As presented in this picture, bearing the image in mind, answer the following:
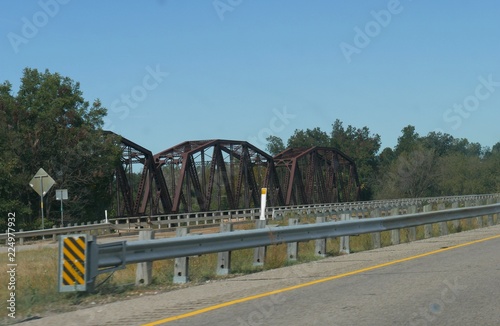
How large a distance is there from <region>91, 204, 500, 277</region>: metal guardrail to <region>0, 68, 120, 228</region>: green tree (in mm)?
29586

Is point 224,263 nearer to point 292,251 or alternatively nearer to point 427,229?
point 292,251

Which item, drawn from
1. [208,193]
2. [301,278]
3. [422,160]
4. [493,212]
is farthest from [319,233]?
[422,160]

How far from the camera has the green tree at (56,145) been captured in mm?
43250

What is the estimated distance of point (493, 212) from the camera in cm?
2564

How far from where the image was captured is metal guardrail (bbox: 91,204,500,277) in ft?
33.9

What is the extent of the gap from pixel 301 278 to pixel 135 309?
11.9ft

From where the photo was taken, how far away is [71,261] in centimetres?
966

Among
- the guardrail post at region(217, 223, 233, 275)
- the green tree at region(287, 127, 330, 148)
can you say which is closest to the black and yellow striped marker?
the guardrail post at region(217, 223, 233, 275)

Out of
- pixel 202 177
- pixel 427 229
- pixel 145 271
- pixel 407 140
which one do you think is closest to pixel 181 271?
pixel 145 271

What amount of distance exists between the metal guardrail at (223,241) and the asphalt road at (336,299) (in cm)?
61

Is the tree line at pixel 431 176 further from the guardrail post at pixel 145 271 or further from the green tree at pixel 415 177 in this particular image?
the guardrail post at pixel 145 271

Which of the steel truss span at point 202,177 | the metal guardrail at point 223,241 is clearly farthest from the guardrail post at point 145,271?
the steel truss span at point 202,177

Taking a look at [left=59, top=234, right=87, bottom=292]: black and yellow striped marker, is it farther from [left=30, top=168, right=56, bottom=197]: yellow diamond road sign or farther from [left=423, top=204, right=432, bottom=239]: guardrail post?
[left=30, top=168, right=56, bottom=197]: yellow diamond road sign

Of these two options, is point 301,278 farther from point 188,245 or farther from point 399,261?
point 399,261
